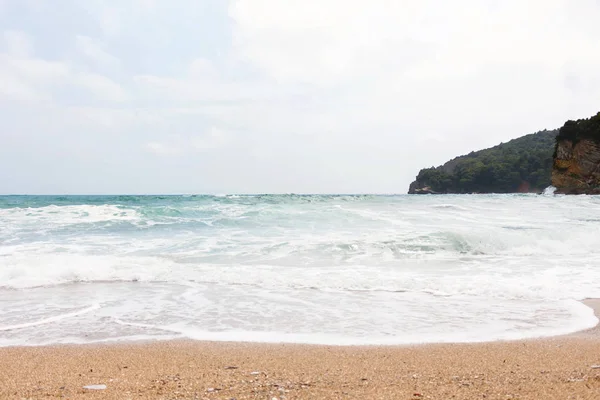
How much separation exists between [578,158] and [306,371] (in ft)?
216

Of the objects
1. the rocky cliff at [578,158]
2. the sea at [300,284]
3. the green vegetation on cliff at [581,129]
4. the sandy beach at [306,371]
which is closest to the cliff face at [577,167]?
the rocky cliff at [578,158]

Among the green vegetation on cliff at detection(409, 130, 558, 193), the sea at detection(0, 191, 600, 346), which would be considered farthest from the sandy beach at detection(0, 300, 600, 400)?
the green vegetation on cliff at detection(409, 130, 558, 193)

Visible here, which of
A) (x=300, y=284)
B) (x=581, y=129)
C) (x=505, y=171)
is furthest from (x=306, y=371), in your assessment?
(x=505, y=171)

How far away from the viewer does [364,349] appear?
4.51 meters

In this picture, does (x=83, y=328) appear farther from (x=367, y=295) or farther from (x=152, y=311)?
(x=367, y=295)

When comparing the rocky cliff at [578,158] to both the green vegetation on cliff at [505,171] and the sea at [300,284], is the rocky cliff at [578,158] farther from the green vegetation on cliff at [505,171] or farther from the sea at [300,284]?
the sea at [300,284]

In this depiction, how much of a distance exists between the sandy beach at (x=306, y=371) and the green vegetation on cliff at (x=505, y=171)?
3634 inches

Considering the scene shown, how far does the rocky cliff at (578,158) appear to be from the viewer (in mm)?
55500

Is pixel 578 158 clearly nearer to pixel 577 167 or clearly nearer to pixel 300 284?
pixel 577 167

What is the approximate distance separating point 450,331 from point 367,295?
2.23 meters

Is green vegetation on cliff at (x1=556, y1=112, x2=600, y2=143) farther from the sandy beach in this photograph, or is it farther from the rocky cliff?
the sandy beach

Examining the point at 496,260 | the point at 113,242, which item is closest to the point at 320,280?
the point at 496,260

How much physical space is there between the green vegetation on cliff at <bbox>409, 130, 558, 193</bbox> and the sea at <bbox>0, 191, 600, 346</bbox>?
81015 millimetres

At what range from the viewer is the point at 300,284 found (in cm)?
821
